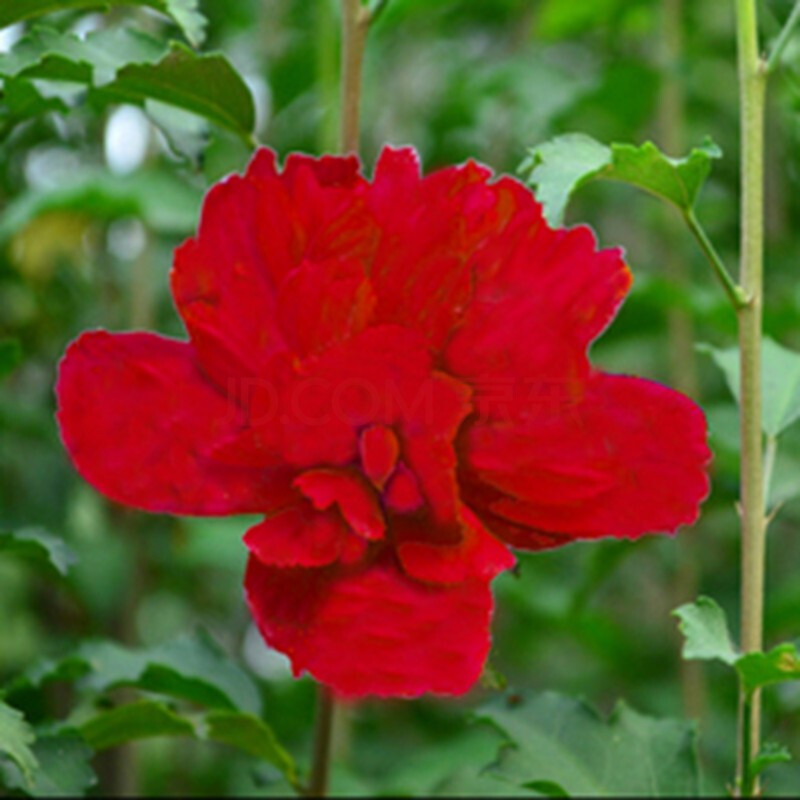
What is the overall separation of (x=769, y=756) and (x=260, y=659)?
105 cm

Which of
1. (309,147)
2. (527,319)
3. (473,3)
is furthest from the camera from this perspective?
(473,3)

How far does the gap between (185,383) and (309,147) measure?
70 centimetres

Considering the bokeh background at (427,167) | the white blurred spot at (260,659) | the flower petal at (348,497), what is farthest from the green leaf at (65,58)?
the white blurred spot at (260,659)

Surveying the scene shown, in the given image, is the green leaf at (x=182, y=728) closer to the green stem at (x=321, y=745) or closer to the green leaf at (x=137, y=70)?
the green stem at (x=321, y=745)

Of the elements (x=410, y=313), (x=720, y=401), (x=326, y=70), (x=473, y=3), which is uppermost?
(x=473, y=3)

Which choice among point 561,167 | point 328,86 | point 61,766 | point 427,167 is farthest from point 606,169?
point 427,167

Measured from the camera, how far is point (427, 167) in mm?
1187

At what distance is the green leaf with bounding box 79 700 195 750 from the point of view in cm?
58

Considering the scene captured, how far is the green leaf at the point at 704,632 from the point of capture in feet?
1.41

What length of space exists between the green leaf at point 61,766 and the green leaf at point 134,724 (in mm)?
55

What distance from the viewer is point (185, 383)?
447mm

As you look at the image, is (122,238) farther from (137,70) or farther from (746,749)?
(746,749)

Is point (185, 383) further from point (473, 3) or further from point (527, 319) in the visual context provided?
point (473, 3)

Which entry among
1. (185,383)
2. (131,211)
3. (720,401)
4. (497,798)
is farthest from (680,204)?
(720,401)
